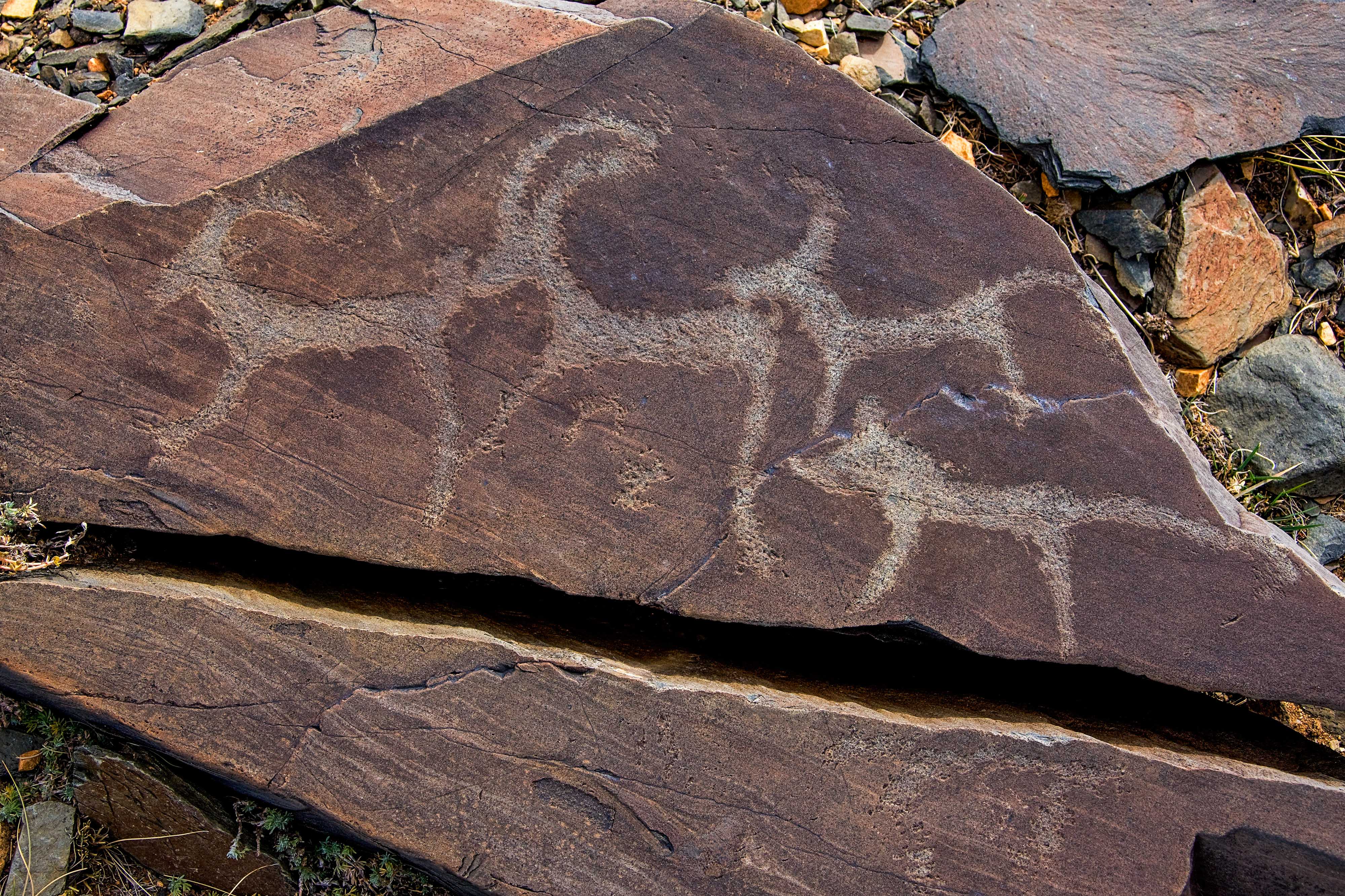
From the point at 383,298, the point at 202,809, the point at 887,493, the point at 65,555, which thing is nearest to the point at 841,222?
the point at 887,493

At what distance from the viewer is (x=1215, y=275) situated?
2160mm

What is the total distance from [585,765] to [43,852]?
1.32 meters

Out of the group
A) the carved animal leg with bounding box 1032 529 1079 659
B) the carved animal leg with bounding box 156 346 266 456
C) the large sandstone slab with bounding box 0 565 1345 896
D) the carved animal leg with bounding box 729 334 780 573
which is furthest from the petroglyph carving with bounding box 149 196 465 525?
the carved animal leg with bounding box 1032 529 1079 659

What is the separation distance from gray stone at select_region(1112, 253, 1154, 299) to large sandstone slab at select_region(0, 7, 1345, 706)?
60cm

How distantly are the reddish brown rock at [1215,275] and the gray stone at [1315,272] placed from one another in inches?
2.4

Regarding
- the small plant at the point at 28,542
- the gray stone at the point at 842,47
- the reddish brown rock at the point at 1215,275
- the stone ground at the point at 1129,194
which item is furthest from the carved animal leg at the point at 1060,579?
the small plant at the point at 28,542

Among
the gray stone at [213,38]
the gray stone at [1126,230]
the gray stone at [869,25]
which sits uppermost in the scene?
the gray stone at [869,25]

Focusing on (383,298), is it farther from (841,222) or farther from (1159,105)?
(1159,105)

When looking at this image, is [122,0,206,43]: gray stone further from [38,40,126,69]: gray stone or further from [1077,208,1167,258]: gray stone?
[1077,208,1167,258]: gray stone

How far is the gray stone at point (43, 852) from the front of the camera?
75.4 inches

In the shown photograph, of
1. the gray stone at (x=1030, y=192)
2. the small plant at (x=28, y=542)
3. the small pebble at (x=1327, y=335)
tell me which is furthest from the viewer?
the small pebble at (x=1327, y=335)

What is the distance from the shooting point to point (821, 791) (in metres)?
1.64

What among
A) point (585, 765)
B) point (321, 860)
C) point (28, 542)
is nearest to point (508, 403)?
point (585, 765)

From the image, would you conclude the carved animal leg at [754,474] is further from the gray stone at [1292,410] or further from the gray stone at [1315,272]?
the gray stone at [1315,272]
